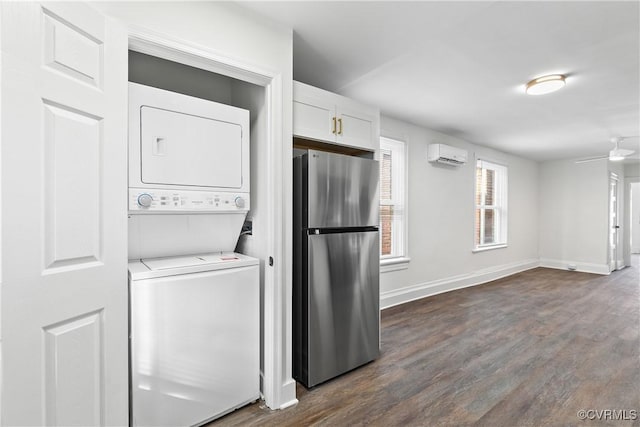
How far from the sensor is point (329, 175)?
2.13 m

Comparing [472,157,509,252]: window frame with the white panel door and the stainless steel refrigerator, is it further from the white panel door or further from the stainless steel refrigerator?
the white panel door

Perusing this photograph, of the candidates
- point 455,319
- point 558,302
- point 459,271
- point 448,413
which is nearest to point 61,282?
point 448,413

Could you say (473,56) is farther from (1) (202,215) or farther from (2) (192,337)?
(2) (192,337)

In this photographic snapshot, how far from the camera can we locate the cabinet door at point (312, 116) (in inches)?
82.3

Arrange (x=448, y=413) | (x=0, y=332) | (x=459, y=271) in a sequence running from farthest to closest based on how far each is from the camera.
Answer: (x=459, y=271) < (x=448, y=413) < (x=0, y=332)

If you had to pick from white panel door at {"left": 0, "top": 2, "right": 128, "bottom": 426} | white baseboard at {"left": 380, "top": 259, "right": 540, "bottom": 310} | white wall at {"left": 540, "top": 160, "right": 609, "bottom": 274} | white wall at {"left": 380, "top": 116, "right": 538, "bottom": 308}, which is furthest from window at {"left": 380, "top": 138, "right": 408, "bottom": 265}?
white wall at {"left": 540, "top": 160, "right": 609, "bottom": 274}

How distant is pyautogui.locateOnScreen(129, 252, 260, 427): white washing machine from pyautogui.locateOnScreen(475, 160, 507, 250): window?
4.59 m

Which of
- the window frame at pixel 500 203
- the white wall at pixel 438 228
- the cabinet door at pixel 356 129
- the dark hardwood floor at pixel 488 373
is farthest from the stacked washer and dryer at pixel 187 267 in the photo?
the window frame at pixel 500 203

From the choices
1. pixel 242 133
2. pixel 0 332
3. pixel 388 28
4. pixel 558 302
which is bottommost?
pixel 558 302

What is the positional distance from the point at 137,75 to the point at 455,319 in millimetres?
3765

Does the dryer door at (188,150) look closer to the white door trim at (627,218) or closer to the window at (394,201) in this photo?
the window at (394,201)

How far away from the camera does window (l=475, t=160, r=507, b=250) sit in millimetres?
5441

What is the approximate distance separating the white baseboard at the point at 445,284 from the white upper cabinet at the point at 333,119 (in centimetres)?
221

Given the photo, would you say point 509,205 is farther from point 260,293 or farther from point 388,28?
point 260,293
